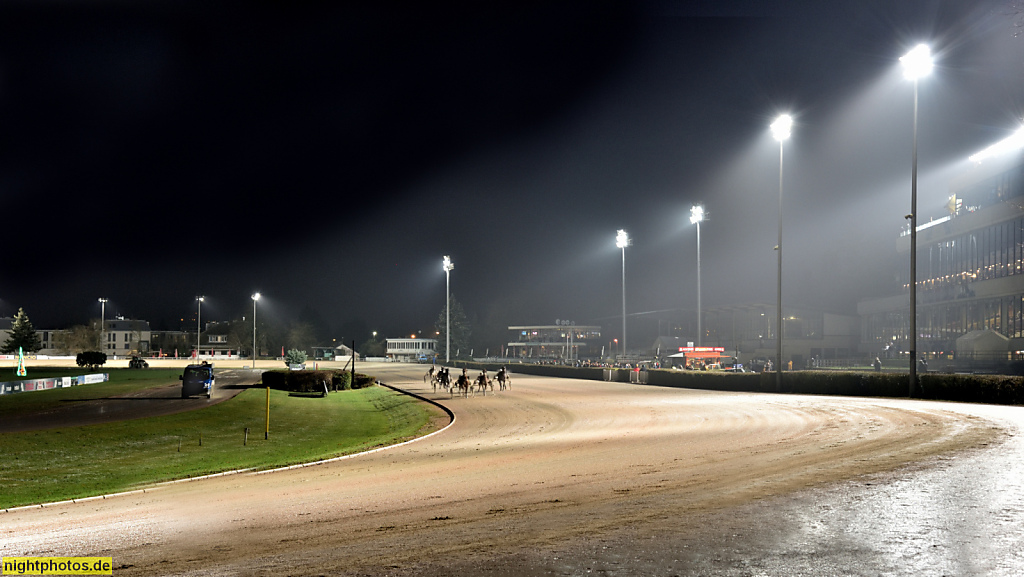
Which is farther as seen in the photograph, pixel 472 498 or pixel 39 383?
pixel 39 383

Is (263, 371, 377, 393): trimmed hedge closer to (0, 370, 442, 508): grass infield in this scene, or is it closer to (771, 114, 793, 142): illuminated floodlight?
(0, 370, 442, 508): grass infield

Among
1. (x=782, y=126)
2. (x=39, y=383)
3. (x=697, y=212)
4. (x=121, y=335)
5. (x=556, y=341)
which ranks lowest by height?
(x=556, y=341)

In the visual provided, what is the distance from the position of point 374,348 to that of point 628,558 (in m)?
146

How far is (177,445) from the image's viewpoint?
1842cm

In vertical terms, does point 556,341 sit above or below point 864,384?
below

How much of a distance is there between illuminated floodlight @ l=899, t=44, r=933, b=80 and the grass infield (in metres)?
22.5

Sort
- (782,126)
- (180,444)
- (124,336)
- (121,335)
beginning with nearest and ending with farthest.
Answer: (180,444)
(782,126)
(121,335)
(124,336)

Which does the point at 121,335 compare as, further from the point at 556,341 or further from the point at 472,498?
the point at 472,498

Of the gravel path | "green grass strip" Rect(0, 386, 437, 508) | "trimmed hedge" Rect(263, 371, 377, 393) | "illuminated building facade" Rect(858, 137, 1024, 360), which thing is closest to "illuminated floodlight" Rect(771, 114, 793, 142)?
"green grass strip" Rect(0, 386, 437, 508)

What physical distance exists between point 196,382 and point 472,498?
26.4 metres

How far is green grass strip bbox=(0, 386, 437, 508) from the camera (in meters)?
13.5

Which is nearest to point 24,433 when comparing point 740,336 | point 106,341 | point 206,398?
point 206,398

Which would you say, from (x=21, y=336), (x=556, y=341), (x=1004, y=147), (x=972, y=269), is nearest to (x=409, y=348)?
(x=556, y=341)

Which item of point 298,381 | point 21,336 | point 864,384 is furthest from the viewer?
point 21,336
